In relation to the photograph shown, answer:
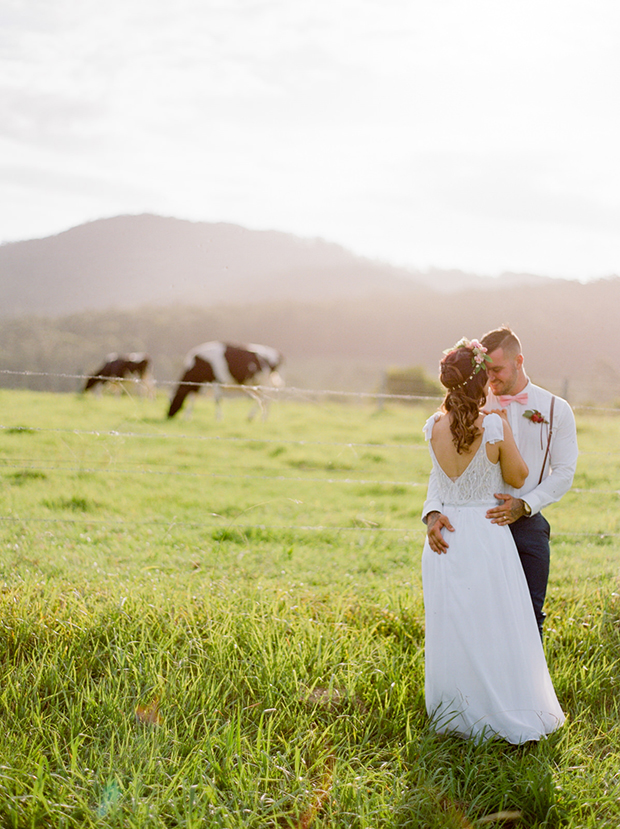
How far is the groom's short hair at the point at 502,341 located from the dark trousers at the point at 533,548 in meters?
0.86

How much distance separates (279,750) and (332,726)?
253mm

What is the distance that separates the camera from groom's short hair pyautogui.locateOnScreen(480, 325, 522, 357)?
128 inches

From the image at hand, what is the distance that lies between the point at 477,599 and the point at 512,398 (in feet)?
3.42

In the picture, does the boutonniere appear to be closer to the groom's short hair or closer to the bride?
the groom's short hair

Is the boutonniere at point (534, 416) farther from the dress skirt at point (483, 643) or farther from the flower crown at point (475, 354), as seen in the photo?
the dress skirt at point (483, 643)

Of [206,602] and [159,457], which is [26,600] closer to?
[206,602]

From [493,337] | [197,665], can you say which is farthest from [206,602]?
[493,337]

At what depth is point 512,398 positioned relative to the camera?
332cm

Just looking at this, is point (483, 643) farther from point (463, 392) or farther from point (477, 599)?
point (463, 392)

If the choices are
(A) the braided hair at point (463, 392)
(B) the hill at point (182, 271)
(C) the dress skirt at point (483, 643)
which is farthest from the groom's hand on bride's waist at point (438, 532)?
(B) the hill at point (182, 271)

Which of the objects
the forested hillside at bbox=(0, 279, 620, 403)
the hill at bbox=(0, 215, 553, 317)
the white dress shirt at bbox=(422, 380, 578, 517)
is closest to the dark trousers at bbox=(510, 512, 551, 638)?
the white dress shirt at bbox=(422, 380, 578, 517)

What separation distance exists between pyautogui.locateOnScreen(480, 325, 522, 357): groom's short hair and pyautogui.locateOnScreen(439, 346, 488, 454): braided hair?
388 mm

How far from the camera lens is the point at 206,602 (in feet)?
12.7

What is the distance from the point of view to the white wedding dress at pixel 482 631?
2.88 meters
